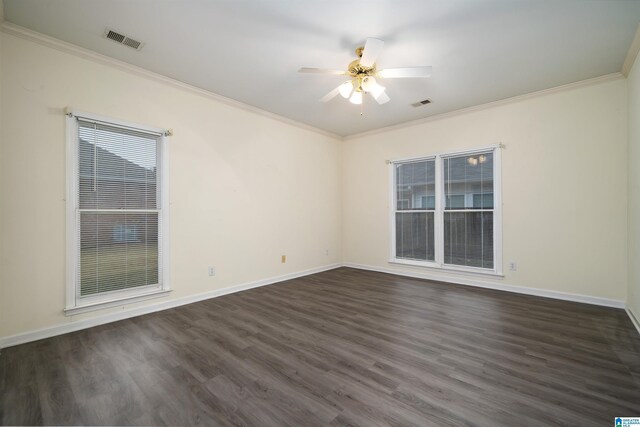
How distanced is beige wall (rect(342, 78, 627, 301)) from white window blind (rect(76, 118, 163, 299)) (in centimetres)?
448

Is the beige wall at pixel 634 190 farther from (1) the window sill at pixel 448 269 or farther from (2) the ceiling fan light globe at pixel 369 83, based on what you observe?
(2) the ceiling fan light globe at pixel 369 83

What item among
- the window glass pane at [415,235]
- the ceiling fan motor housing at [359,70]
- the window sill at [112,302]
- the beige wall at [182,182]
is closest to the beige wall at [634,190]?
the window glass pane at [415,235]

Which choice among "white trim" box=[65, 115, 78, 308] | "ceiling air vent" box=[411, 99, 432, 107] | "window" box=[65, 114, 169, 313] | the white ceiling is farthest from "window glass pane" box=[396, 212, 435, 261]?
"white trim" box=[65, 115, 78, 308]

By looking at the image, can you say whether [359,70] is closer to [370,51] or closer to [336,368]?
[370,51]

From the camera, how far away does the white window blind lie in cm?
288

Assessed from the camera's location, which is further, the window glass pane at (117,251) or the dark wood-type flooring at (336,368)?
the window glass pane at (117,251)

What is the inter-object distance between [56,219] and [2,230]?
0.36 metres

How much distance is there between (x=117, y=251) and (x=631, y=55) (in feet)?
19.6

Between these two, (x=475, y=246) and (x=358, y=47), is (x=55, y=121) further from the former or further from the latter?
(x=475, y=246)

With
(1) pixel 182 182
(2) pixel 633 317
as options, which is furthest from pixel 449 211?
(1) pixel 182 182

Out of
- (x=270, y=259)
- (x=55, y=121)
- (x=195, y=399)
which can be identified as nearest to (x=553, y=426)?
(x=195, y=399)

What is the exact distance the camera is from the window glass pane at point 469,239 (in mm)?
4348

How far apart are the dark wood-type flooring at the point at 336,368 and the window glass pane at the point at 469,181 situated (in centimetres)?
177

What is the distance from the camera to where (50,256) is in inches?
105
